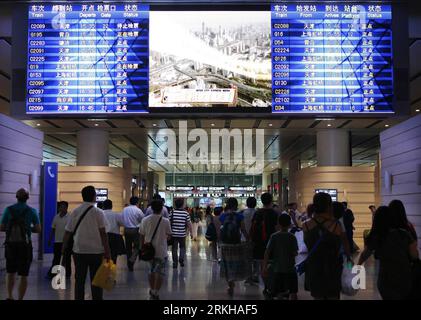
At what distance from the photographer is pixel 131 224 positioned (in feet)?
38.8

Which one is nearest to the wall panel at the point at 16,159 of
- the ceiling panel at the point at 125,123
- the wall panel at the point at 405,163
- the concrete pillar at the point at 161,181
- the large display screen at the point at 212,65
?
the large display screen at the point at 212,65

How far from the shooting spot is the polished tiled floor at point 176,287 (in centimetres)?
830

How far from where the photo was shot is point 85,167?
16.8m

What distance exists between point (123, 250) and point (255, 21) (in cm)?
589

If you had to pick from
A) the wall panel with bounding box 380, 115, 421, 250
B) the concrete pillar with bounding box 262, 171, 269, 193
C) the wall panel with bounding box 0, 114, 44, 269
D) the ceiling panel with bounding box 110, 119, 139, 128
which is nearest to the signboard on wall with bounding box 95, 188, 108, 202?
the ceiling panel with bounding box 110, 119, 139, 128

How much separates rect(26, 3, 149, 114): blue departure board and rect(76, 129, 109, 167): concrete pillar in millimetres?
4570

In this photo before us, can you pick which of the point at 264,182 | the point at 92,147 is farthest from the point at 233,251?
the point at 264,182

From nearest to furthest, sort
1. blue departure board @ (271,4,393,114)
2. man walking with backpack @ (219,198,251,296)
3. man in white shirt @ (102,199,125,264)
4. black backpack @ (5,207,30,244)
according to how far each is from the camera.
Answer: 1. black backpack @ (5,207,30,244)
2. man walking with backpack @ (219,198,251,296)
3. man in white shirt @ (102,199,125,264)
4. blue departure board @ (271,4,393,114)

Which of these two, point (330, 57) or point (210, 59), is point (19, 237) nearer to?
point (210, 59)

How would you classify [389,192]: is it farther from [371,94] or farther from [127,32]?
[127,32]

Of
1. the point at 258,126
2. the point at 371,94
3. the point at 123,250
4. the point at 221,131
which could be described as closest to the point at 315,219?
the point at 123,250

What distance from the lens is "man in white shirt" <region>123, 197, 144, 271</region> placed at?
461 inches

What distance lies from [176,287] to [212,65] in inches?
212

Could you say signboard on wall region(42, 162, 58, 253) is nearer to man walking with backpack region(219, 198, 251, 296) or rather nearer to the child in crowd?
man walking with backpack region(219, 198, 251, 296)
